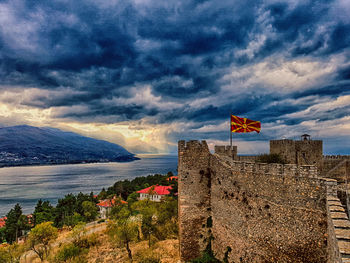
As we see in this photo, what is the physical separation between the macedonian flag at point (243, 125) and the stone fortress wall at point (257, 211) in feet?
14.0

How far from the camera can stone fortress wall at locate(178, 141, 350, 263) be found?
796 centimetres

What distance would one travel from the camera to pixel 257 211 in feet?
34.5

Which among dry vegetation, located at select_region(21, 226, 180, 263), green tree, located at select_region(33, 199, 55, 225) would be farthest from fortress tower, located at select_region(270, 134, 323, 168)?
green tree, located at select_region(33, 199, 55, 225)

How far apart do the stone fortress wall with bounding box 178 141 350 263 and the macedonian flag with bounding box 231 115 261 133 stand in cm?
428

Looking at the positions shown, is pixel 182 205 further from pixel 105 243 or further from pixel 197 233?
pixel 105 243

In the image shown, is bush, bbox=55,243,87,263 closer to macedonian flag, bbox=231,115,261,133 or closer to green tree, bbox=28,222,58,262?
green tree, bbox=28,222,58,262

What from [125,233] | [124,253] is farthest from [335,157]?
[124,253]

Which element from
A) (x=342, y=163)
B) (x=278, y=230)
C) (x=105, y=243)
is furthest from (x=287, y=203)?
(x=105, y=243)

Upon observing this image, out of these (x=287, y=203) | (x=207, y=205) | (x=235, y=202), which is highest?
(x=287, y=203)

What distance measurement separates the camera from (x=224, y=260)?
1310 cm

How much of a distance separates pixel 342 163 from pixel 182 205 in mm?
16256

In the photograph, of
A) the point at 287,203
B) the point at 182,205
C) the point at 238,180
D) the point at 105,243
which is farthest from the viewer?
the point at 105,243

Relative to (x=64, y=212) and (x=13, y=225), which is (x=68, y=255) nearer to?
(x=13, y=225)

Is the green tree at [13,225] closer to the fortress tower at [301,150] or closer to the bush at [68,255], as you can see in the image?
the bush at [68,255]
